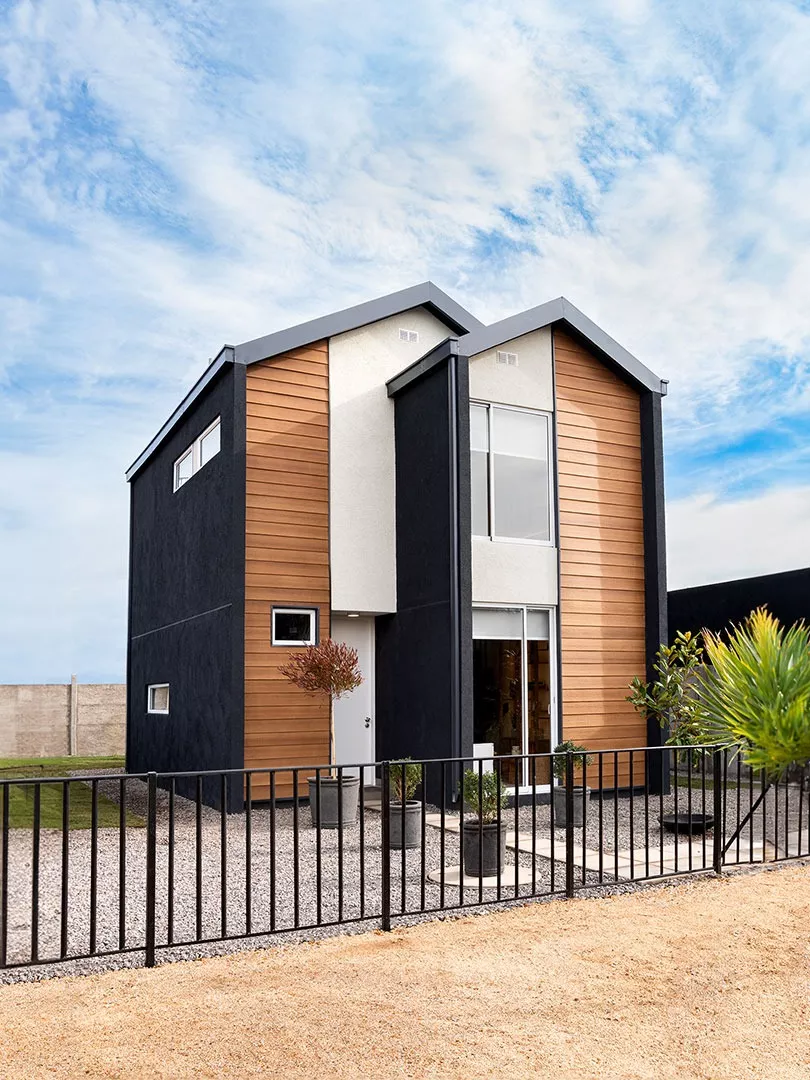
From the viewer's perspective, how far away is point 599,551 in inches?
510

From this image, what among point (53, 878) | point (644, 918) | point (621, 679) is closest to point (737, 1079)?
point (644, 918)

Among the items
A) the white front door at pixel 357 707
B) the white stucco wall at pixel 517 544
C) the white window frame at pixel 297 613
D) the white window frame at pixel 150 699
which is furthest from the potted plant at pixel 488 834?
the white window frame at pixel 150 699

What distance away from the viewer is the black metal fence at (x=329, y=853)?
550cm

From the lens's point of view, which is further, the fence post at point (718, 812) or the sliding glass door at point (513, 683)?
the sliding glass door at point (513, 683)

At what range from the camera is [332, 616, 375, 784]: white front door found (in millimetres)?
12812

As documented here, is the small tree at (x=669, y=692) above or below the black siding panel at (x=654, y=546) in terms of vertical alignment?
below

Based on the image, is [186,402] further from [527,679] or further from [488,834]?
[488,834]

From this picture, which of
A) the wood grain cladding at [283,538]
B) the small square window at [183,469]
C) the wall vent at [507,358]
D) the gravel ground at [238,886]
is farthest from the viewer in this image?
→ the small square window at [183,469]

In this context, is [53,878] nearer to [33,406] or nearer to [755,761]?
[755,761]

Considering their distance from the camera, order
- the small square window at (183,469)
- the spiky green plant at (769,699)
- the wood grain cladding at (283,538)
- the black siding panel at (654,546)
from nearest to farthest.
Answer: the spiky green plant at (769,699), the wood grain cladding at (283,538), the black siding panel at (654,546), the small square window at (183,469)

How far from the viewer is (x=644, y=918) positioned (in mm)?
6273

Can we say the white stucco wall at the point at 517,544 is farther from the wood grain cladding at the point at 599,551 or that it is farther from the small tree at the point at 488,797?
the small tree at the point at 488,797

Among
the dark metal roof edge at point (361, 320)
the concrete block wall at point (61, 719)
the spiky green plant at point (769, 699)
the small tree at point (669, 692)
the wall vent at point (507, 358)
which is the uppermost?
the dark metal roof edge at point (361, 320)

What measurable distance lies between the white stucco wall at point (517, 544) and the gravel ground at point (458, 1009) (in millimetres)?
6104
